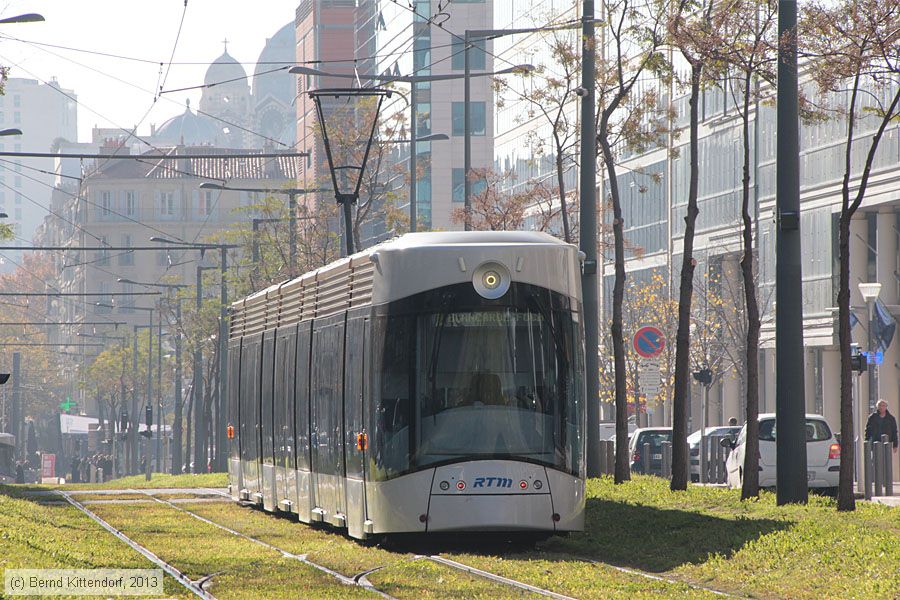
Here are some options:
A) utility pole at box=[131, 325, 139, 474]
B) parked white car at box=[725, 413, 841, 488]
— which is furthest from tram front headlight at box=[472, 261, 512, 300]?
utility pole at box=[131, 325, 139, 474]

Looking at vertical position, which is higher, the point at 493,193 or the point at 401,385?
the point at 493,193

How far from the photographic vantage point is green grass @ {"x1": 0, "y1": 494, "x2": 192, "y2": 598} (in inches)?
612

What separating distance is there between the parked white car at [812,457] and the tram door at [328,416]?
11970mm

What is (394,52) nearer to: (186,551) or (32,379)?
(32,379)

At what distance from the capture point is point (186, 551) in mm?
19000

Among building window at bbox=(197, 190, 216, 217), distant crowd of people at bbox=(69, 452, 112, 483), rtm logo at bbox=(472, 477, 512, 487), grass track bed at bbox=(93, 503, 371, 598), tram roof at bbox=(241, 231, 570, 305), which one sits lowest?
distant crowd of people at bbox=(69, 452, 112, 483)

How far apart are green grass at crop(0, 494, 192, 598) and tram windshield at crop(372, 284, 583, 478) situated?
114 inches

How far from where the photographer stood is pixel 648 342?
1234 inches

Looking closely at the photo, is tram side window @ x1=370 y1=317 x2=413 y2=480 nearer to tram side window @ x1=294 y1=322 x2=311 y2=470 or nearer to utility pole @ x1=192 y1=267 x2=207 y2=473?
tram side window @ x1=294 y1=322 x2=311 y2=470

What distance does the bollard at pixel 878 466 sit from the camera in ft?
98.3

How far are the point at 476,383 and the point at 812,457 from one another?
15641 mm

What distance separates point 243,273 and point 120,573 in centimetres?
6108

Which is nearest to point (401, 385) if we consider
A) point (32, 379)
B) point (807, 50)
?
point (807, 50)

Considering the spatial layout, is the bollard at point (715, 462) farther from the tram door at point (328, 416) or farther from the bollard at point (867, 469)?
the tram door at point (328, 416)
